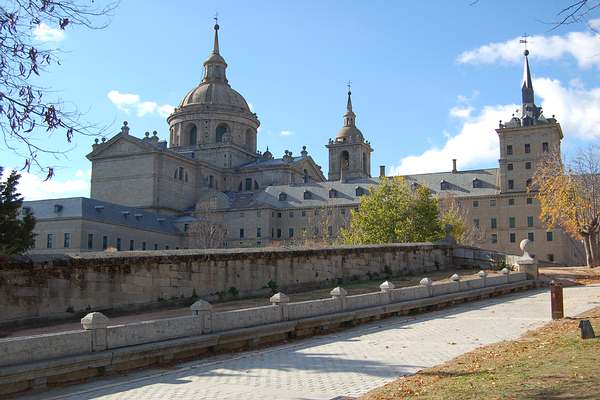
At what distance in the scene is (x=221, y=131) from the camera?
10394 cm

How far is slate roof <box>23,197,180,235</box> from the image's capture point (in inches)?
2734

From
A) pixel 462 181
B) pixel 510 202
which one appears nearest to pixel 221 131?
pixel 462 181

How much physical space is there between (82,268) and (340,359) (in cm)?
937

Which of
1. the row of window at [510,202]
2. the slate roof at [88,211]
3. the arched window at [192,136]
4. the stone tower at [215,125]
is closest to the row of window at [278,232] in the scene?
the slate roof at [88,211]

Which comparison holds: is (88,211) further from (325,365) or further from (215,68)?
(325,365)

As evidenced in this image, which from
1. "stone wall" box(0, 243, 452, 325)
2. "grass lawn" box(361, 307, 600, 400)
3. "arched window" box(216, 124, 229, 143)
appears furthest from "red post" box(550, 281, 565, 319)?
"arched window" box(216, 124, 229, 143)

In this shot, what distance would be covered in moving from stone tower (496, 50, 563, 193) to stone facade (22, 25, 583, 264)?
125 mm

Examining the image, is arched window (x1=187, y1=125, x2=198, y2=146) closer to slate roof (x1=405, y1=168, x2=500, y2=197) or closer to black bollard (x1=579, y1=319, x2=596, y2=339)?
slate roof (x1=405, y1=168, x2=500, y2=197)

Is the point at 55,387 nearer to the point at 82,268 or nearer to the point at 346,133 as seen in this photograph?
the point at 82,268

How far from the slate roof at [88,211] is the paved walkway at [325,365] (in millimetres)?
55144

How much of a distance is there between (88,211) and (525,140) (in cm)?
5342

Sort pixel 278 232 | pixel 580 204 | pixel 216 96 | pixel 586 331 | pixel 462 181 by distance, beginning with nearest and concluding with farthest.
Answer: pixel 586 331 < pixel 580 204 < pixel 462 181 < pixel 278 232 < pixel 216 96

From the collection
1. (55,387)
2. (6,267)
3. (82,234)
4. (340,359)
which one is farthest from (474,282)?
(82,234)

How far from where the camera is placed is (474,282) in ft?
90.1
